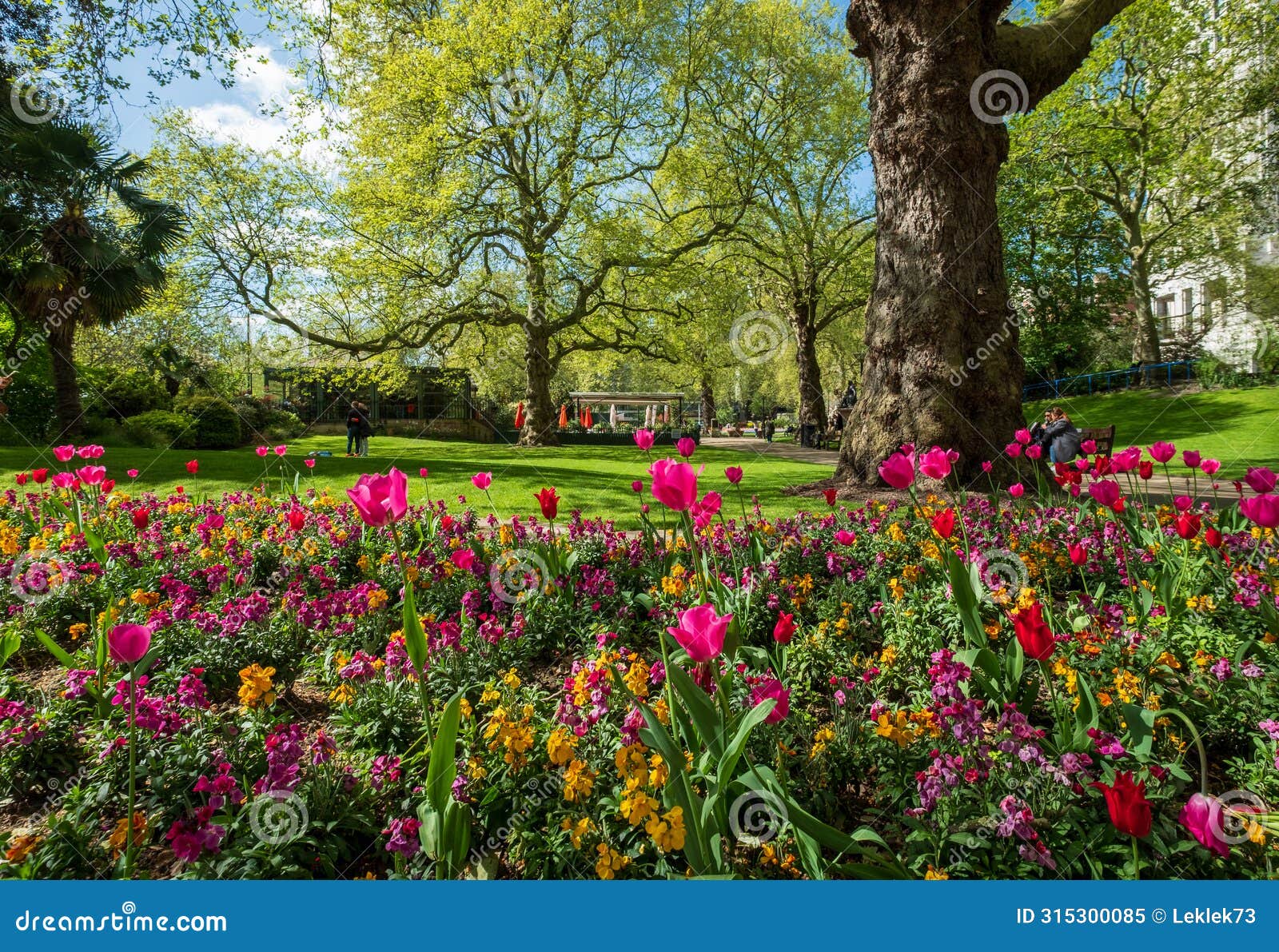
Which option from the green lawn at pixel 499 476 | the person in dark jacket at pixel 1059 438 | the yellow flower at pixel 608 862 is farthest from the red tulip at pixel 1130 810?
the person in dark jacket at pixel 1059 438

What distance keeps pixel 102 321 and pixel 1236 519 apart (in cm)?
1959

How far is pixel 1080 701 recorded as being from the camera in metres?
1.83

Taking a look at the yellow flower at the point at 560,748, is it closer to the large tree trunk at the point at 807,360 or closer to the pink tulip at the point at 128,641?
the pink tulip at the point at 128,641

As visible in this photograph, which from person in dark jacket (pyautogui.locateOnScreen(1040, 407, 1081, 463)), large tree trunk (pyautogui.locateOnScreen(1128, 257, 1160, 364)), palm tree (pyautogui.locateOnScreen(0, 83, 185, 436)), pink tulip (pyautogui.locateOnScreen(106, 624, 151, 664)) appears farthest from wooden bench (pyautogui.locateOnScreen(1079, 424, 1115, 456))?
palm tree (pyautogui.locateOnScreen(0, 83, 185, 436))

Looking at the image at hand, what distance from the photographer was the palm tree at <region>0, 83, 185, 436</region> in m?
13.4

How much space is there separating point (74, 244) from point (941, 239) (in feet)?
58.3

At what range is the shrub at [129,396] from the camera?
17703 mm

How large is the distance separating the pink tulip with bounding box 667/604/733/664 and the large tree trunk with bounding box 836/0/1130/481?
202 inches

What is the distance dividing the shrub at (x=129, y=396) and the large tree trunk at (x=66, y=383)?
73.1 inches

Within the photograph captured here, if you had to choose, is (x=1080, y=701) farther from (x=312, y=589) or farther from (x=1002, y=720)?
(x=312, y=589)

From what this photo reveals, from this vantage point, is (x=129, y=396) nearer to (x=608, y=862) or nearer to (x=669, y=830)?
(x=608, y=862)

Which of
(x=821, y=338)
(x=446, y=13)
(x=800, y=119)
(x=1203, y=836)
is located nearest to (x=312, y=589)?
(x=1203, y=836)

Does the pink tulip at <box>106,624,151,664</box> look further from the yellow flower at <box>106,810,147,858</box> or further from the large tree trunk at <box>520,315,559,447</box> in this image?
the large tree trunk at <box>520,315,559,447</box>

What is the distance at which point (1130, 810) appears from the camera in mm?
1160
